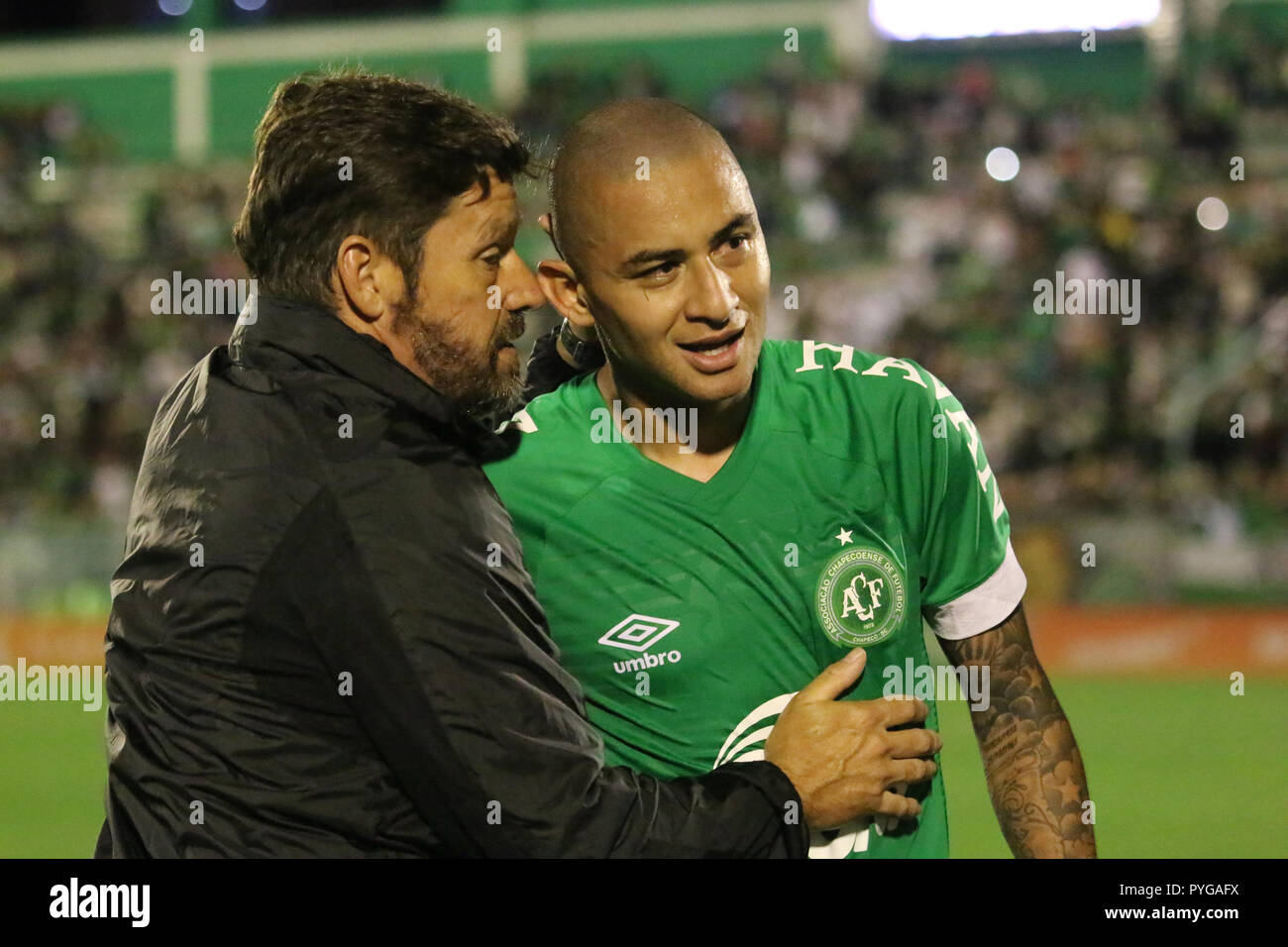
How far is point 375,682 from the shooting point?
231 cm

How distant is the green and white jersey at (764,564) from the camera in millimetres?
2789

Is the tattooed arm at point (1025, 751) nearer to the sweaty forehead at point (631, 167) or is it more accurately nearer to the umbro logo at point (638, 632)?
the umbro logo at point (638, 632)

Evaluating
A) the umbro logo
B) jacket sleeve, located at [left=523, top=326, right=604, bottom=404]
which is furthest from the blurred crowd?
the umbro logo

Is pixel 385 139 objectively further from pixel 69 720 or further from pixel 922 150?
pixel 922 150

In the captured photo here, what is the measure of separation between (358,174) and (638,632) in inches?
37.7

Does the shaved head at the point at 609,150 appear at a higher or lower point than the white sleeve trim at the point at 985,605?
higher

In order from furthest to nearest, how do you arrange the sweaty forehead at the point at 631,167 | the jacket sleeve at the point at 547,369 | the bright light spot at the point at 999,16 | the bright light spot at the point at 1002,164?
1. the bright light spot at the point at 999,16
2. the bright light spot at the point at 1002,164
3. the jacket sleeve at the point at 547,369
4. the sweaty forehead at the point at 631,167

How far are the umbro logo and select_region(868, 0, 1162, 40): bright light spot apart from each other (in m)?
16.5

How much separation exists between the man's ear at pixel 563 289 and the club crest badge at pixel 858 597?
67 cm

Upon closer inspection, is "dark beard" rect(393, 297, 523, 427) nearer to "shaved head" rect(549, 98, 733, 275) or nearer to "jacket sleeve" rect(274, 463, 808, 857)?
"shaved head" rect(549, 98, 733, 275)

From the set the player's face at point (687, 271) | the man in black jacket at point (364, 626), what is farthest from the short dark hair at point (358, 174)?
the player's face at point (687, 271)

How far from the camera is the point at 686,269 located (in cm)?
274
